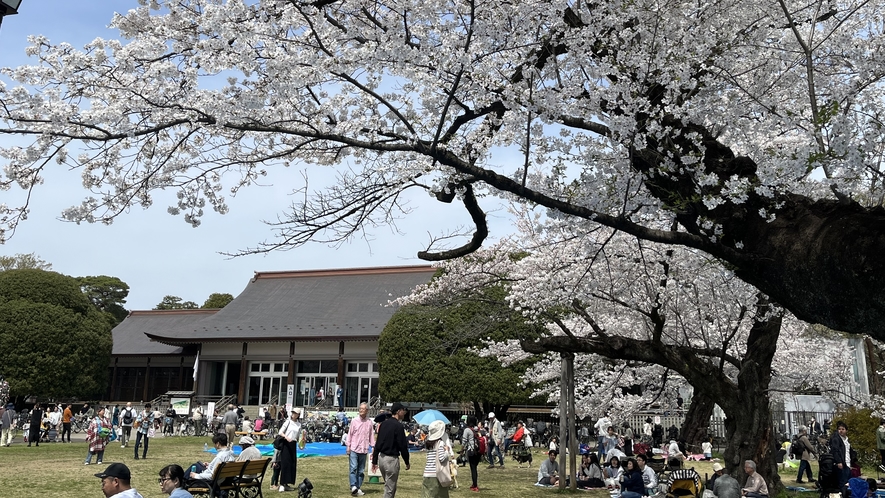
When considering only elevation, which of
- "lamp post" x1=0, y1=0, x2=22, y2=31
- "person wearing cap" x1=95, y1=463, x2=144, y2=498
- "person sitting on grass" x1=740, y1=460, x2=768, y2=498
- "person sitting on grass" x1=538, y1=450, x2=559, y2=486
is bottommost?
"person sitting on grass" x1=538, y1=450, x2=559, y2=486

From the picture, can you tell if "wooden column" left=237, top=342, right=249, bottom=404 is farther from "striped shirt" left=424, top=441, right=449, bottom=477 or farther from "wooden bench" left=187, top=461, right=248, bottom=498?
"striped shirt" left=424, top=441, right=449, bottom=477

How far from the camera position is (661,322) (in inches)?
467

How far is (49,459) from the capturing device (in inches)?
677

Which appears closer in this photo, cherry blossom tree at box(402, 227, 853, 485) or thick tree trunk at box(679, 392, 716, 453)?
cherry blossom tree at box(402, 227, 853, 485)

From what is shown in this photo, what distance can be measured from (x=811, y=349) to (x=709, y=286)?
10.8 m

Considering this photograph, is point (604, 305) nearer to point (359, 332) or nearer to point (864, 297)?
point (864, 297)

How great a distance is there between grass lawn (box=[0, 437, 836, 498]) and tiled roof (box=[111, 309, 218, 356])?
20379 millimetres

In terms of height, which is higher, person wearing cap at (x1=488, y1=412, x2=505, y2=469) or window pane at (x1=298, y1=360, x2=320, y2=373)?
window pane at (x1=298, y1=360, x2=320, y2=373)

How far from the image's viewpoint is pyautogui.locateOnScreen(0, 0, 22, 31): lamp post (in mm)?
4770

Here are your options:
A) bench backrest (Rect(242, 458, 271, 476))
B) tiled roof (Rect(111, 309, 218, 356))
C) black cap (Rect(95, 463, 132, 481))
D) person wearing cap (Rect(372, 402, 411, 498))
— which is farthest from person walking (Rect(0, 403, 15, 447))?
black cap (Rect(95, 463, 132, 481))

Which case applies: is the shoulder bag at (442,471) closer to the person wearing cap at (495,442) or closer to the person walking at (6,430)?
the person wearing cap at (495,442)

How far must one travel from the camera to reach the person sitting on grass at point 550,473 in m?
14.7

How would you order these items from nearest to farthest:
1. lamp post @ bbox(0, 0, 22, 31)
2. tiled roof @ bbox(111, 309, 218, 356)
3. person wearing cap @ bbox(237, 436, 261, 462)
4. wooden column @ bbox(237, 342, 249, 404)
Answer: lamp post @ bbox(0, 0, 22, 31) < person wearing cap @ bbox(237, 436, 261, 462) < wooden column @ bbox(237, 342, 249, 404) < tiled roof @ bbox(111, 309, 218, 356)

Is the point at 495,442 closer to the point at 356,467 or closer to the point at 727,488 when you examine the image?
the point at 356,467
